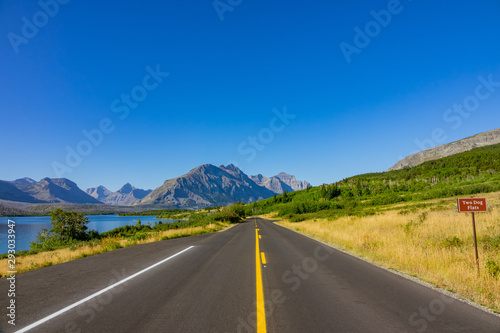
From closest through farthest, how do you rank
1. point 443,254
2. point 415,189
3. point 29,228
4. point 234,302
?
point 234,302 → point 443,254 → point 29,228 → point 415,189

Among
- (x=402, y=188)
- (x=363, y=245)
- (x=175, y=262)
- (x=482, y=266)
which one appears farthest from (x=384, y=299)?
(x=402, y=188)

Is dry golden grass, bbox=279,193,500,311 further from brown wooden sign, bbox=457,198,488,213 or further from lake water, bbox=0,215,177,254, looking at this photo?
lake water, bbox=0,215,177,254

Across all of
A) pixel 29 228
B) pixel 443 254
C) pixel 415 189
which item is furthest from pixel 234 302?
pixel 415 189

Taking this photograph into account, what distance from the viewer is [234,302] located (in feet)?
16.8

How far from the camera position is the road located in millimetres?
4004

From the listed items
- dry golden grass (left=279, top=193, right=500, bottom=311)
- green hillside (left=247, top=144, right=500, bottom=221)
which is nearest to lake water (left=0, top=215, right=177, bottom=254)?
dry golden grass (left=279, top=193, right=500, bottom=311)

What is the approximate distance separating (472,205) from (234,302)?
767 centimetres

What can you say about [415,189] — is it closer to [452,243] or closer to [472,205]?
[452,243]

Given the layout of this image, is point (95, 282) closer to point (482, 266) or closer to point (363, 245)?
point (482, 266)

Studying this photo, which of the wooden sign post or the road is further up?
the wooden sign post

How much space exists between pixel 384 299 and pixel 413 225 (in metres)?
12.9

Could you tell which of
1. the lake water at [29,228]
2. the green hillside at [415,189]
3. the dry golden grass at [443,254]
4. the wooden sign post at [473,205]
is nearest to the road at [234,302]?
the dry golden grass at [443,254]

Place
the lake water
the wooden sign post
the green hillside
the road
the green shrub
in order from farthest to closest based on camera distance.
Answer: the green hillside
the lake water
the green shrub
the wooden sign post
the road

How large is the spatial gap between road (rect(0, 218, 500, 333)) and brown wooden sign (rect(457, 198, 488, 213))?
2913 millimetres
